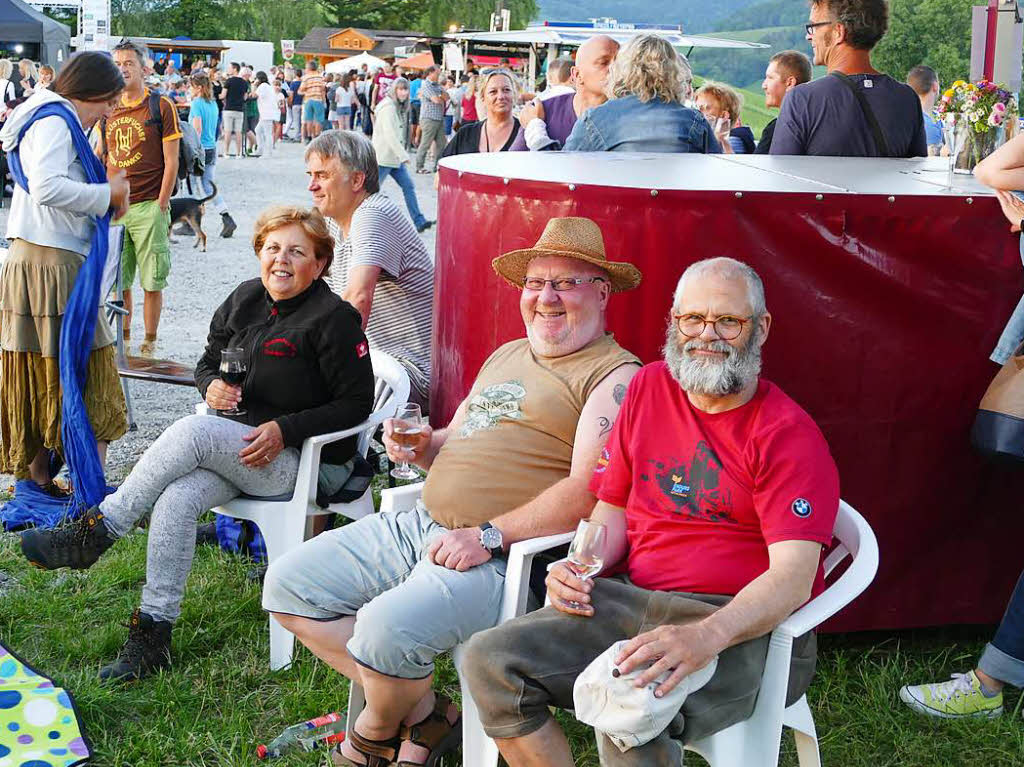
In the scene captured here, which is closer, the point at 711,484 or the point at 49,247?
the point at 711,484

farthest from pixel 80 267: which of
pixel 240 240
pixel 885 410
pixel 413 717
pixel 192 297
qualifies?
pixel 240 240

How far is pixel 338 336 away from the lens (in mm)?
3803

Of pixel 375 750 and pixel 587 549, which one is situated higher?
pixel 587 549

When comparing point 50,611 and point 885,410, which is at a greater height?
point 885,410

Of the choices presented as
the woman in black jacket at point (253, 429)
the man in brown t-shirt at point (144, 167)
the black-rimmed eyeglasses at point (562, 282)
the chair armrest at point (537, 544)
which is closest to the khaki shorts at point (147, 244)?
the man in brown t-shirt at point (144, 167)

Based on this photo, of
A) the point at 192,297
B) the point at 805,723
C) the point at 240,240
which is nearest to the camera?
the point at 805,723

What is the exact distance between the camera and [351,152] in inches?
179

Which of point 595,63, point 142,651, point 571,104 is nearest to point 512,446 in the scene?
point 142,651

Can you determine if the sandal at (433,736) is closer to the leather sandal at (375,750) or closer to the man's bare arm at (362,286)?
the leather sandal at (375,750)

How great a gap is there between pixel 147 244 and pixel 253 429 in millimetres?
4142

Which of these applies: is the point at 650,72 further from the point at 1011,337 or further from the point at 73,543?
the point at 73,543

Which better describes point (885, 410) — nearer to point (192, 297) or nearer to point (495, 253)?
point (495, 253)

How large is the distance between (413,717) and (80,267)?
2666 millimetres

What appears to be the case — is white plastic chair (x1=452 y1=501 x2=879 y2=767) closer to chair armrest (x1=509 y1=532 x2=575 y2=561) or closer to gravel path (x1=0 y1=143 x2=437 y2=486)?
chair armrest (x1=509 y1=532 x2=575 y2=561)
